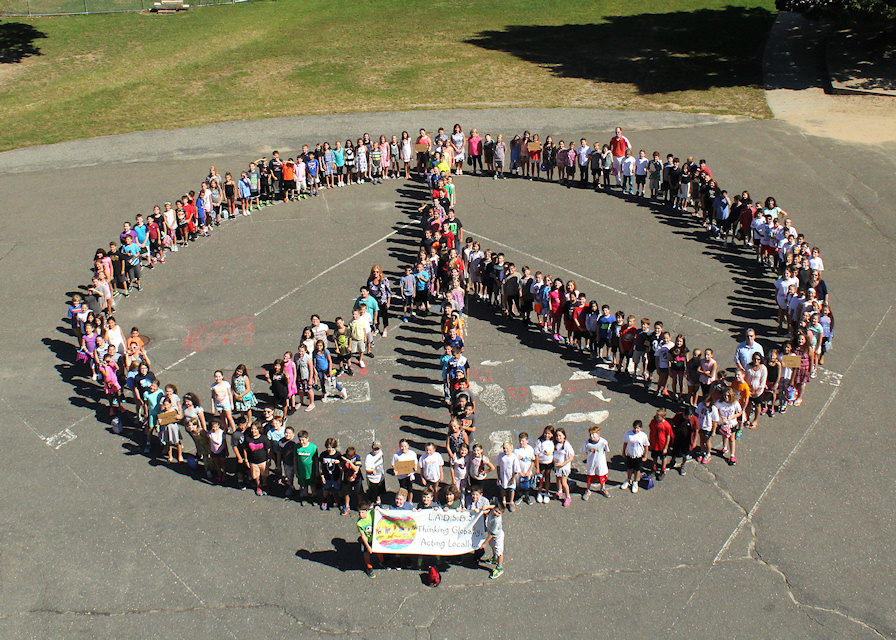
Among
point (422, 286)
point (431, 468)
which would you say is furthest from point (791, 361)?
point (422, 286)

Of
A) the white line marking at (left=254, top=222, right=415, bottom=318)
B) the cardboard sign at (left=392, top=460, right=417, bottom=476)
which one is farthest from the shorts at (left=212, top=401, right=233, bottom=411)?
the white line marking at (left=254, top=222, right=415, bottom=318)

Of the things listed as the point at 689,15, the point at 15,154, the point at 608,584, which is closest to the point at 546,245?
the point at 608,584

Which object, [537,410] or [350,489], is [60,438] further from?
[537,410]

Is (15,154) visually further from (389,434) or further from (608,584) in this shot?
(608,584)

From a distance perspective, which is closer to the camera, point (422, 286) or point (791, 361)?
point (791, 361)

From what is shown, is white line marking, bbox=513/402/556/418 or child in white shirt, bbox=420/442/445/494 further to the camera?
white line marking, bbox=513/402/556/418

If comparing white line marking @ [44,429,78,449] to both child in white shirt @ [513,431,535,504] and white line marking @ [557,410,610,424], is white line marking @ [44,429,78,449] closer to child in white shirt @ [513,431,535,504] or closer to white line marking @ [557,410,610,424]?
child in white shirt @ [513,431,535,504]
